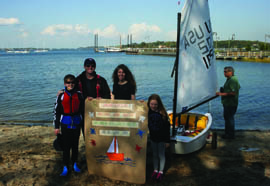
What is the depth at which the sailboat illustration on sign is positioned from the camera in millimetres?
4375

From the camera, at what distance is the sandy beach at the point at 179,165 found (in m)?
4.52

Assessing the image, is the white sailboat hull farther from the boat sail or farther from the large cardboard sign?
the large cardboard sign

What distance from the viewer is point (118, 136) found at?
171 inches

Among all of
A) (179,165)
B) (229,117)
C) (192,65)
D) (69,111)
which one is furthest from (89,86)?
(229,117)

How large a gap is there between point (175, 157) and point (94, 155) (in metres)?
2.05

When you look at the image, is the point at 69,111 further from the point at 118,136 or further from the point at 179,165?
the point at 179,165

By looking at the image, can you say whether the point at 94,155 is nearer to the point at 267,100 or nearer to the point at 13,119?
the point at 13,119

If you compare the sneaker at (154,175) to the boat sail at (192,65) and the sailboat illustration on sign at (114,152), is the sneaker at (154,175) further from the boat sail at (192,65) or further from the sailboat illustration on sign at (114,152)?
the boat sail at (192,65)

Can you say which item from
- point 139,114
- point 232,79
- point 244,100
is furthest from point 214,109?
point 139,114

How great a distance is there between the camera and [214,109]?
13.1m

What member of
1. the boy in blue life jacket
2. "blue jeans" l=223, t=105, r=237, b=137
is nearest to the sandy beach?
"blue jeans" l=223, t=105, r=237, b=137

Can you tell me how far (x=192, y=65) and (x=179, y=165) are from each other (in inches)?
84.4

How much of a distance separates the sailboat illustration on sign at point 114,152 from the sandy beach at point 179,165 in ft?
1.42

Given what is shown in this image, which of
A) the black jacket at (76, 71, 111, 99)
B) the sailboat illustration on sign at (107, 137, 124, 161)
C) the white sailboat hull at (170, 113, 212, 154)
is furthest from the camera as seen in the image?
the white sailboat hull at (170, 113, 212, 154)
